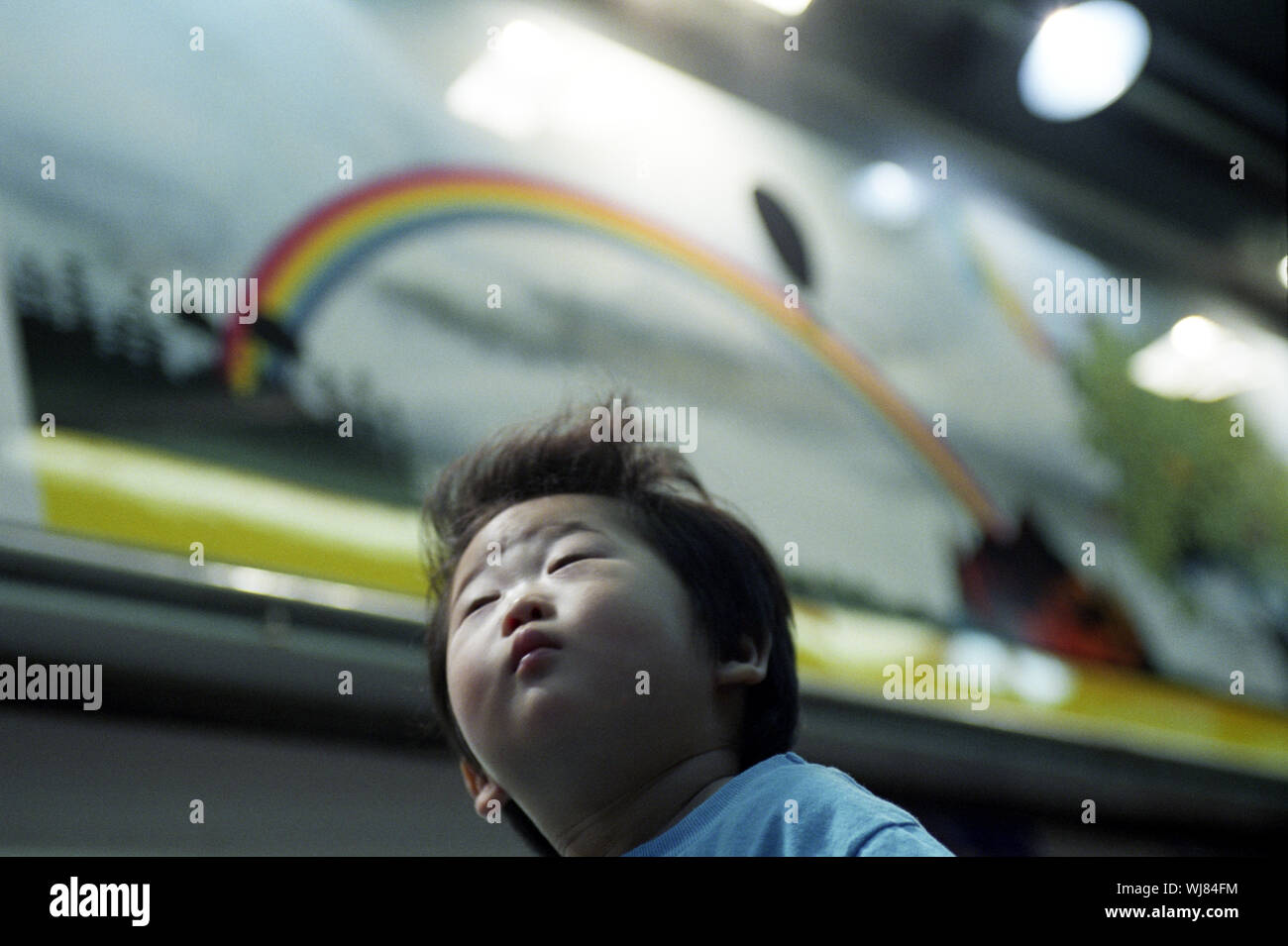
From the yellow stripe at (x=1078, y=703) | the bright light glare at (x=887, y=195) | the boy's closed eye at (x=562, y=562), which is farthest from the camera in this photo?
the bright light glare at (x=887, y=195)

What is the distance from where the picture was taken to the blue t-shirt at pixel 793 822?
0.52 metres

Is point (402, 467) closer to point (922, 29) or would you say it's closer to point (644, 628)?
point (644, 628)

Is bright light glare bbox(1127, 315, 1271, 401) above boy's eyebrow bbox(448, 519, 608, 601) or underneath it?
above

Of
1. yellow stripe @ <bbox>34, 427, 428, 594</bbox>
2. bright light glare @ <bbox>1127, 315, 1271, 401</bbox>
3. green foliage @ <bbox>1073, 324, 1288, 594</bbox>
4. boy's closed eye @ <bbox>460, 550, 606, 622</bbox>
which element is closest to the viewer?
boy's closed eye @ <bbox>460, 550, 606, 622</bbox>

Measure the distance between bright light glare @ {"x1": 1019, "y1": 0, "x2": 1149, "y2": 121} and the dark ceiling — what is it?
0.05 m

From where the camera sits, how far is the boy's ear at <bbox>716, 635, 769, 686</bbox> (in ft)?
2.01

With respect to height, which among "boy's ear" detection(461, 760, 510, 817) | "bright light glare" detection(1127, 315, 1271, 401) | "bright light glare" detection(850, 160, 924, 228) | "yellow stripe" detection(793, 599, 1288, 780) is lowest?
"yellow stripe" detection(793, 599, 1288, 780)

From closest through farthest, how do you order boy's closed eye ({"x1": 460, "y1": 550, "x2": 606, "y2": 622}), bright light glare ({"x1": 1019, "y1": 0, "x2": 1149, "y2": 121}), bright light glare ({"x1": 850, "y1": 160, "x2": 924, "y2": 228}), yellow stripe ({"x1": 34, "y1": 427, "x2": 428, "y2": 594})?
boy's closed eye ({"x1": 460, "y1": 550, "x2": 606, "y2": 622}) → yellow stripe ({"x1": 34, "y1": 427, "x2": 428, "y2": 594}) → bright light glare ({"x1": 1019, "y1": 0, "x2": 1149, "y2": 121}) → bright light glare ({"x1": 850, "y1": 160, "x2": 924, "y2": 228})

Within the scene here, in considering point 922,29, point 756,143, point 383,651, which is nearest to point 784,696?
point 383,651

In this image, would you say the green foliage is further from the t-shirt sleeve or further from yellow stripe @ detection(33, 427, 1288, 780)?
the t-shirt sleeve

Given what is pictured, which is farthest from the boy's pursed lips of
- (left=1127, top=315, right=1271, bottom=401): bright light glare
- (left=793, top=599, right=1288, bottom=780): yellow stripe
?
(left=1127, top=315, right=1271, bottom=401): bright light glare

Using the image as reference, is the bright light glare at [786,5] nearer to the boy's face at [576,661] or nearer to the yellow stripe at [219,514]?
the yellow stripe at [219,514]

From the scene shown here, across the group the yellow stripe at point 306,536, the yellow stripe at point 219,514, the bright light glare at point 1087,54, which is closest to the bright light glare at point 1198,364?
the bright light glare at point 1087,54

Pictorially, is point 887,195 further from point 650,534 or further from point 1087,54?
point 650,534
